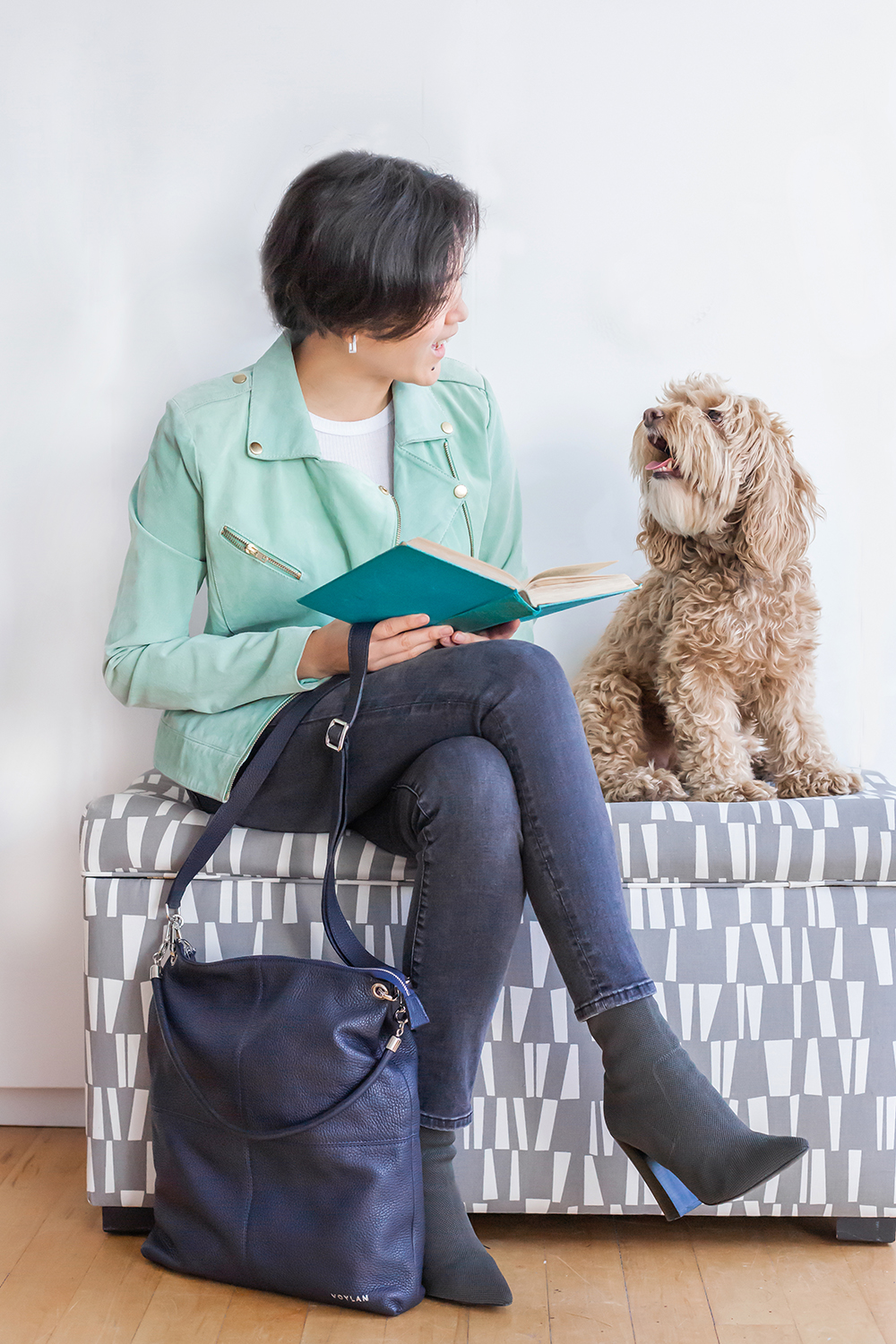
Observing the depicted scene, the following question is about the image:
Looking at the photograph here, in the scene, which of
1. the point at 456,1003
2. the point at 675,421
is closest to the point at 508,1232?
the point at 456,1003

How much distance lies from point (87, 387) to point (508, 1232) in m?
1.46

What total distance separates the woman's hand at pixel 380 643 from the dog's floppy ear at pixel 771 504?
456mm

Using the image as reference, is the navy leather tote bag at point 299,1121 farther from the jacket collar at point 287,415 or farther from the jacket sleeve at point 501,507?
the jacket sleeve at point 501,507

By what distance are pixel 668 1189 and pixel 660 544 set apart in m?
0.88

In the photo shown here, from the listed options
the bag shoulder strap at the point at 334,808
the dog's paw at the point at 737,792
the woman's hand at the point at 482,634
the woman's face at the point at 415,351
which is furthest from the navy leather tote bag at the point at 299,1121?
the dog's paw at the point at 737,792

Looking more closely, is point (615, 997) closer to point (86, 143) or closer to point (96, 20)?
point (86, 143)

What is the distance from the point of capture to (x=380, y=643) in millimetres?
1259

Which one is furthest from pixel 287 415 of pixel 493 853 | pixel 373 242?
pixel 493 853

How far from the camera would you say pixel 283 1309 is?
3.96 ft

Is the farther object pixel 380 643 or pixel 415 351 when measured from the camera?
pixel 415 351

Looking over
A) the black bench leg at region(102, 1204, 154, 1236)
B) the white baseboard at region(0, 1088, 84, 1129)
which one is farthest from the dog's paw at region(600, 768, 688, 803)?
the white baseboard at region(0, 1088, 84, 1129)

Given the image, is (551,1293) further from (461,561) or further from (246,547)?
(246,547)

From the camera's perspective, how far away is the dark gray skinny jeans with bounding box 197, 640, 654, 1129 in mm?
1175

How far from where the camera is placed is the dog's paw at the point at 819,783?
5.01ft
